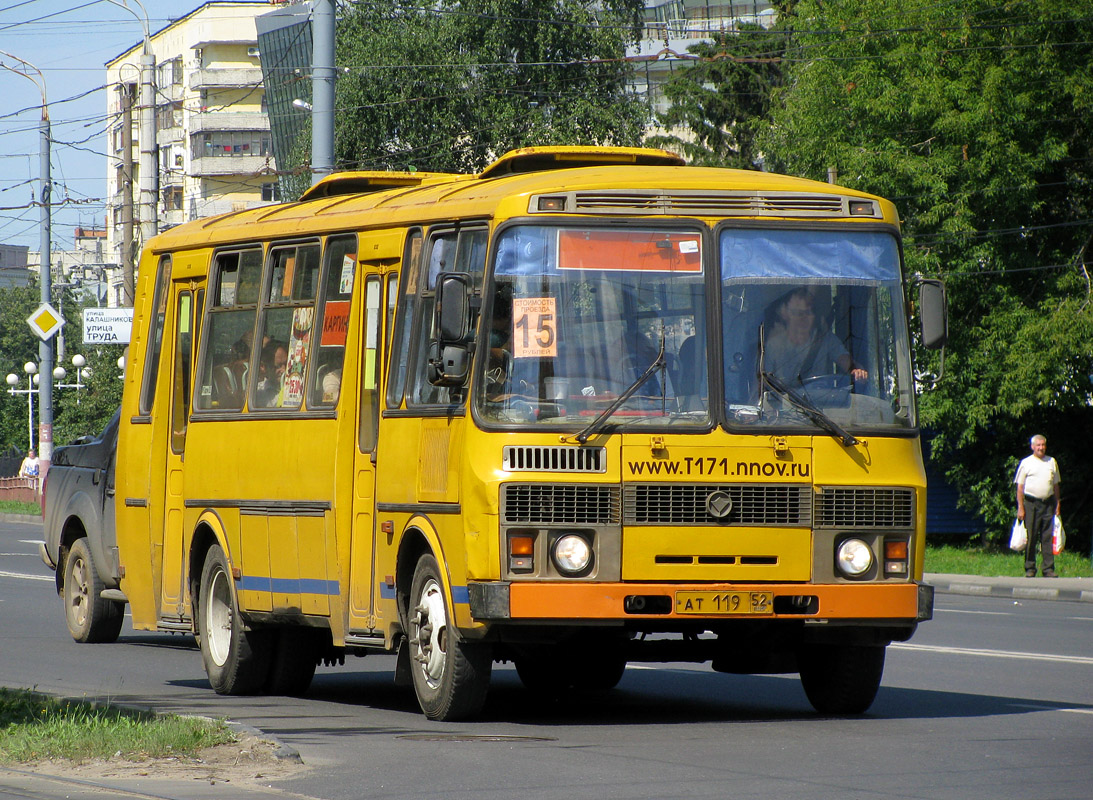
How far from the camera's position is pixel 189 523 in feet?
42.8

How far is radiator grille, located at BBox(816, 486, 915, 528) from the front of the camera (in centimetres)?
992

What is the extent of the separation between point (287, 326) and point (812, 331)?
3.65 metres

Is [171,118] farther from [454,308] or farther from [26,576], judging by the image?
[454,308]

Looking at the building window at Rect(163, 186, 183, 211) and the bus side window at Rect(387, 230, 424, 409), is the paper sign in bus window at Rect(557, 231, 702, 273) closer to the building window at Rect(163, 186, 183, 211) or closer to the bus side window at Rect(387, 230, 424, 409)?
the bus side window at Rect(387, 230, 424, 409)

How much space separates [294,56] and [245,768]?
71755 mm

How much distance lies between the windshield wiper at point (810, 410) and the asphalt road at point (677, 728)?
150 centimetres

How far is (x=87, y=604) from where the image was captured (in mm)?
16328

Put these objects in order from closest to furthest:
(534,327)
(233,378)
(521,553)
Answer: (521,553) < (534,327) < (233,378)

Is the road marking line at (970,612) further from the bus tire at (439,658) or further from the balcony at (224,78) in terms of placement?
the balcony at (224,78)

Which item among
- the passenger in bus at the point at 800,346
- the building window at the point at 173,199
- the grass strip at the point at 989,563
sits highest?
the building window at the point at 173,199

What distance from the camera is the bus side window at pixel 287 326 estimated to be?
1197 centimetres

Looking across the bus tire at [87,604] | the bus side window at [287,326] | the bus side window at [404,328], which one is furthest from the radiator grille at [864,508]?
the bus tire at [87,604]

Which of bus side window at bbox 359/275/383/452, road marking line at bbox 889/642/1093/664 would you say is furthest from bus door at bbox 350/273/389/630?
road marking line at bbox 889/642/1093/664

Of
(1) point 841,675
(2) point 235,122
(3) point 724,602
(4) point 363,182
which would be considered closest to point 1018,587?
(4) point 363,182
